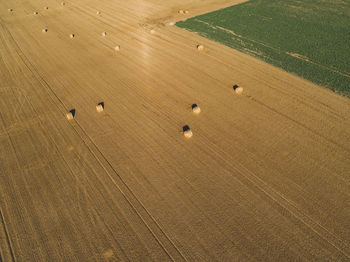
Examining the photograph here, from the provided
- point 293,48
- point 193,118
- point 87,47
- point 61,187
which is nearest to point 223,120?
point 193,118

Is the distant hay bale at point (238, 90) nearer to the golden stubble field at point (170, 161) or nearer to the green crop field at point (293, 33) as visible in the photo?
the golden stubble field at point (170, 161)

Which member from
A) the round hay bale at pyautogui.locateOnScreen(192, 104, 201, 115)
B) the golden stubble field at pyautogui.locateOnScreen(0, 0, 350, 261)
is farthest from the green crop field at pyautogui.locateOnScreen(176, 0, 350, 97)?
the round hay bale at pyautogui.locateOnScreen(192, 104, 201, 115)

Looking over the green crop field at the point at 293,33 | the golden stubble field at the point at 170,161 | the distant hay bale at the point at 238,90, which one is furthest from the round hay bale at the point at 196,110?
the green crop field at the point at 293,33

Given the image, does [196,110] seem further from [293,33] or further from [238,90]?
[293,33]

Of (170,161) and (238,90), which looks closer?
(170,161)

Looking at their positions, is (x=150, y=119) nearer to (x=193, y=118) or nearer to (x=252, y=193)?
(x=193, y=118)

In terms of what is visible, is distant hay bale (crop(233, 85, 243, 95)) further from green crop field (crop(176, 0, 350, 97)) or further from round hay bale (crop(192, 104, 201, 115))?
green crop field (crop(176, 0, 350, 97))

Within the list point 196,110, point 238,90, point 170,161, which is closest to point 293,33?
point 238,90
